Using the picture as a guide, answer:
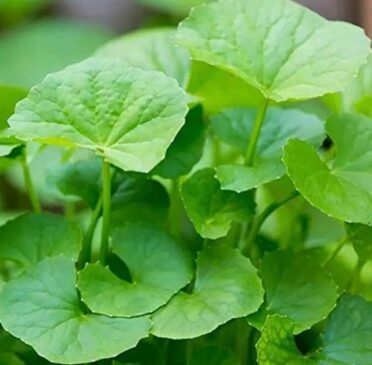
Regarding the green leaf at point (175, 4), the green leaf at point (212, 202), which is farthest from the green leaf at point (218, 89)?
the green leaf at point (175, 4)

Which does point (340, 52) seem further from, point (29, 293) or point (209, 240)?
point (29, 293)

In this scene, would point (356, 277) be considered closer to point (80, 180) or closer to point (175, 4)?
point (80, 180)

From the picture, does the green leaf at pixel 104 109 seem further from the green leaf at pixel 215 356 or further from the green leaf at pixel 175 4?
the green leaf at pixel 175 4

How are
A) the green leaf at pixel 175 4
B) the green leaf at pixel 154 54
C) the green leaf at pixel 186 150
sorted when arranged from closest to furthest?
the green leaf at pixel 186 150 → the green leaf at pixel 154 54 → the green leaf at pixel 175 4

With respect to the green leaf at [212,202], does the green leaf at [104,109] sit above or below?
above

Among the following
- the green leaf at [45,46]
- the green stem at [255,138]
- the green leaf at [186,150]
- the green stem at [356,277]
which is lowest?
the green leaf at [45,46]

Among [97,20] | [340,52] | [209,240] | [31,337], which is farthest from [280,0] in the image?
[97,20]
